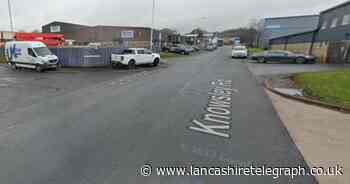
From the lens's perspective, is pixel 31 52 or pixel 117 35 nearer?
pixel 31 52

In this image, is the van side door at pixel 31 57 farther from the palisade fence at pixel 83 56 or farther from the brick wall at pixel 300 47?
the brick wall at pixel 300 47

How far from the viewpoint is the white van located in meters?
17.4

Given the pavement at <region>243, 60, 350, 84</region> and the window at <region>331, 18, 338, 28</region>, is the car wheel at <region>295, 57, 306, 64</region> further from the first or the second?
the window at <region>331, 18, 338, 28</region>

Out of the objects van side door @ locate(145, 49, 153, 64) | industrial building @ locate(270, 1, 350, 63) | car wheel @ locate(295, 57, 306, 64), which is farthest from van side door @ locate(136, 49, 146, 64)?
industrial building @ locate(270, 1, 350, 63)

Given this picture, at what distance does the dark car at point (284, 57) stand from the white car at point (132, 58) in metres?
13.4

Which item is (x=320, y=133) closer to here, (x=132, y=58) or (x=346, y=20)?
(x=132, y=58)

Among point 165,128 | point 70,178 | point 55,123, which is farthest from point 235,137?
point 55,123

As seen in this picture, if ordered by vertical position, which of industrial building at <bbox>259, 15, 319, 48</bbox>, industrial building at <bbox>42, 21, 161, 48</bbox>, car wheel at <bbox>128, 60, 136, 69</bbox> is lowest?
car wheel at <bbox>128, 60, 136, 69</bbox>

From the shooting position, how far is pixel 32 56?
1762 centimetres

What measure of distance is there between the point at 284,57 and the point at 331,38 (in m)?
4.90

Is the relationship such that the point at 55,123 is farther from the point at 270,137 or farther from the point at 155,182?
the point at 270,137

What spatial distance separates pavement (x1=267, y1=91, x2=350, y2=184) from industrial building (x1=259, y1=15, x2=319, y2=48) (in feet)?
178

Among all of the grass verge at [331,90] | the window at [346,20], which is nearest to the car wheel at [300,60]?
the window at [346,20]

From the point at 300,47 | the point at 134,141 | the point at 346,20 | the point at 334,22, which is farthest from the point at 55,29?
the point at 134,141
